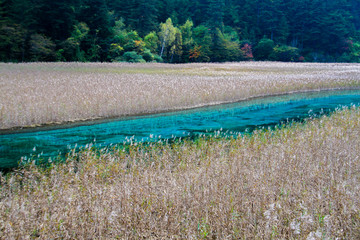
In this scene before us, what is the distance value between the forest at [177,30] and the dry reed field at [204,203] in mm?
40535

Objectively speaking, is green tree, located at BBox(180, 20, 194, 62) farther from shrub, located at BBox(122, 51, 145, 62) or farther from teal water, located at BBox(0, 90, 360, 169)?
teal water, located at BBox(0, 90, 360, 169)

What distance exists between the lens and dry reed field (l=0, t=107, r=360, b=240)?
13.2 feet

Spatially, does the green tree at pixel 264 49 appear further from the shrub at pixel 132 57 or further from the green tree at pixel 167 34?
the shrub at pixel 132 57

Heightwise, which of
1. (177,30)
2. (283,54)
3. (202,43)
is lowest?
(283,54)

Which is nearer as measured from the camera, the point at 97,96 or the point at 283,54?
the point at 97,96

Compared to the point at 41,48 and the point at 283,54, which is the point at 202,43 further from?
the point at 41,48

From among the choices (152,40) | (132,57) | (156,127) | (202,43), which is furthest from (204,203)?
(202,43)

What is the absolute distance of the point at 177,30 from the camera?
58344 millimetres

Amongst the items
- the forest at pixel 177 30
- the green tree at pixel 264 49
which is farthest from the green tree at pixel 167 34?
the green tree at pixel 264 49

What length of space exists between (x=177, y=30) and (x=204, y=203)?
5625 cm

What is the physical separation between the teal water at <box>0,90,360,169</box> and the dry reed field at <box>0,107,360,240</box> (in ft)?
7.66

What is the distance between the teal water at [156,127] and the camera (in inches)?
393

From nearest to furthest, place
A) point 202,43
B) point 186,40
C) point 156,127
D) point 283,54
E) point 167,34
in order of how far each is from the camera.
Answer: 1. point 156,127
2. point 167,34
3. point 186,40
4. point 202,43
5. point 283,54

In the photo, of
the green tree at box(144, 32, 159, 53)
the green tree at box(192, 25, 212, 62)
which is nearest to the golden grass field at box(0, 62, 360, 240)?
the green tree at box(144, 32, 159, 53)
